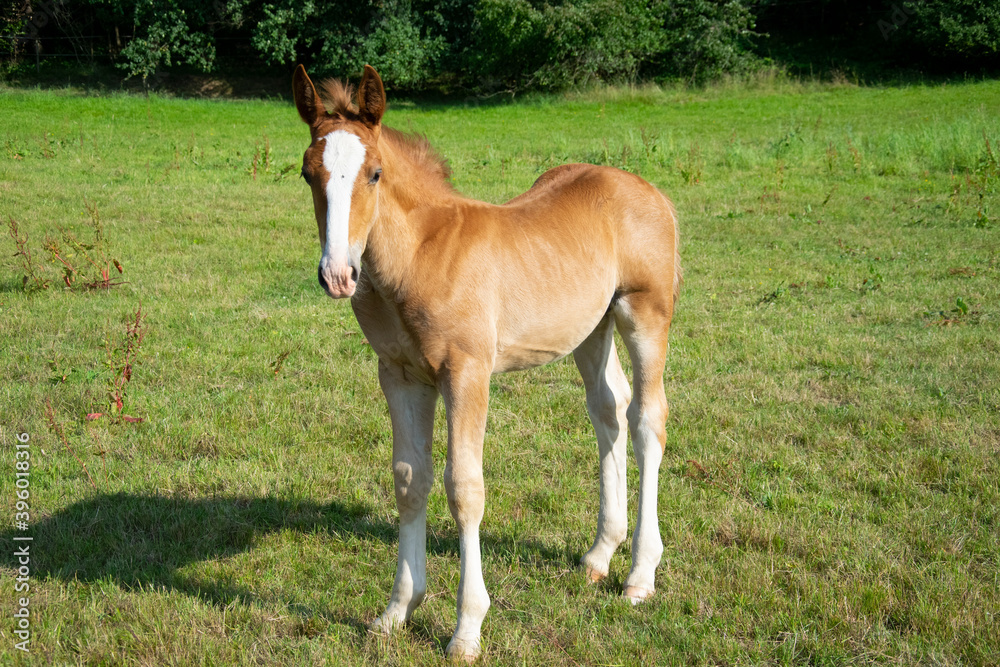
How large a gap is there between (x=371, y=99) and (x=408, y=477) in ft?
4.93

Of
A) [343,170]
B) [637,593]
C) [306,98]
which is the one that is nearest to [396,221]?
[343,170]

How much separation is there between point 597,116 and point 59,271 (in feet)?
56.5

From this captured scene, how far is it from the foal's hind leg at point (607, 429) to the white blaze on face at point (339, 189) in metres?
1.63

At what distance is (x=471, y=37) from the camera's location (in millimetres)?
30766

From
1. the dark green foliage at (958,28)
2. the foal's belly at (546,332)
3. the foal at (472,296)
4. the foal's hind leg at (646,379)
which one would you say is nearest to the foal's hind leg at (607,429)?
the foal at (472,296)

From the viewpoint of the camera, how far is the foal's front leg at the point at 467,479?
10.3ft

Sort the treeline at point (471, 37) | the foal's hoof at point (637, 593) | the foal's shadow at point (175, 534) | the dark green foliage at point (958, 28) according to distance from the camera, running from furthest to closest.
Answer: the dark green foliage at point (958, 28) → the treeline at point (471, 37) → the foal's shadow at point (175, 534) → the foal's hoof at point (637, 593)

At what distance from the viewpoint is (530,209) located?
3.74m

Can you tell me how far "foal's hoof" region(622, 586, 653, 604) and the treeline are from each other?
2595 cm

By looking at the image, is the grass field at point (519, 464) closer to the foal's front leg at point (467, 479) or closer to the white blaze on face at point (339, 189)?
the foal's front leg at point (467, 479)

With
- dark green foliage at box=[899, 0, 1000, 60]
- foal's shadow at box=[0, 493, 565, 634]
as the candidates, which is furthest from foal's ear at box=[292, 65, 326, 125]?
dark green foliage at box=[899, 0, 1000, 60]

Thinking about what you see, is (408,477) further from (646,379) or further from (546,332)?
(646,379)

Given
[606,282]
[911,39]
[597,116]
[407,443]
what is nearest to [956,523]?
[606,282]

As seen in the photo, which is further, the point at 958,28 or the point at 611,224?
the point at 958,28
